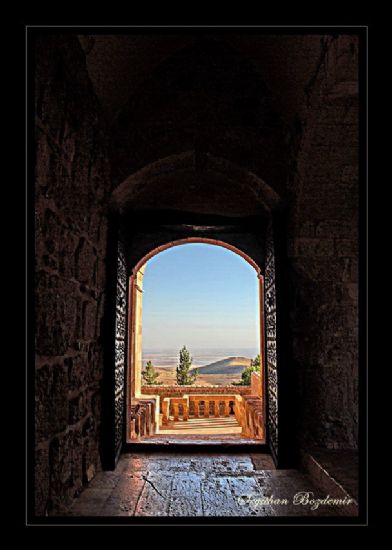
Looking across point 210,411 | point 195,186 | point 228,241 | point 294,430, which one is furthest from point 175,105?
point 210,411

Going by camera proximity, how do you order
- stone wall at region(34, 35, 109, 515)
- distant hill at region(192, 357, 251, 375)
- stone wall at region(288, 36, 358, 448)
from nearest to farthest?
stone wall at region(34, 35, 109, 515) → stone wall at region(288, 36, 358, 448) → distant hill at region(192, 357, 251, 375)

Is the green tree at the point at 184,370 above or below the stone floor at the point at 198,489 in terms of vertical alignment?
below

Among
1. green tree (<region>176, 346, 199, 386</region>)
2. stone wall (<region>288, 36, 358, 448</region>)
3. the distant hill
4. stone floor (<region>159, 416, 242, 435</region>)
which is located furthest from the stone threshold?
the distant hill

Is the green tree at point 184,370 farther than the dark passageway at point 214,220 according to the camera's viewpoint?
Yes

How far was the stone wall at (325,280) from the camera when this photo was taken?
3717 mm

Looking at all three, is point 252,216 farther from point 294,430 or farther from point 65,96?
point 65,96

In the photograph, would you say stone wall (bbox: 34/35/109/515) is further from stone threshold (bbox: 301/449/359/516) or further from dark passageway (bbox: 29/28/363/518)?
stone threshold (bbox: 301/449/359/516)

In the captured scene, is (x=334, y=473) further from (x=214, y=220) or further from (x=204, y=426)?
(x=204, y=426)

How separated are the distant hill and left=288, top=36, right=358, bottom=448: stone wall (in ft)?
151

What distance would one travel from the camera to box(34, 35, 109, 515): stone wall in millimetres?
2375

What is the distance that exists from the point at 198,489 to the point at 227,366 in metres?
A: 49.8

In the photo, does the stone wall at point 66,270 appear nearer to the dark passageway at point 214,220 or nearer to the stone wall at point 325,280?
the dark passageway at point 214,220

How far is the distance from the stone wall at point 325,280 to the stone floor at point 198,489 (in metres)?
0.55

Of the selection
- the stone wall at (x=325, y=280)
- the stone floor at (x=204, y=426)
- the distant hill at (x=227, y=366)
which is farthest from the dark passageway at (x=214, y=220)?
the distant hill at (x=227, y=366)
